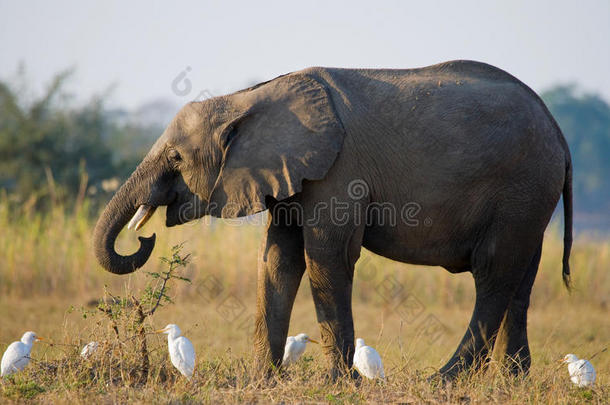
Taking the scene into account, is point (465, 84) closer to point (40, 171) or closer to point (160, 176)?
point (160, 176)

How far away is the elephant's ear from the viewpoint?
5195mm

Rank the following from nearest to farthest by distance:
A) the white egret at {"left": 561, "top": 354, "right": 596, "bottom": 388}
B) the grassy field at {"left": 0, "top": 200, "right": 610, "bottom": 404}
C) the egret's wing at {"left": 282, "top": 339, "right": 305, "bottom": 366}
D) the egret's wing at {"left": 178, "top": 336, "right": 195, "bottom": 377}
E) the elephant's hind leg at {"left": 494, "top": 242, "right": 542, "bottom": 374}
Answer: the egret's wing at {"left": 178, "top": 336, "right": 195, "bottom": 377} → the white egret at {"left": 561, "top": 354, "right": 596, "bottom": 388} → the elephant's hind leg at {"left": 494, "top": 242, "right": 542, "bottom": 374} → the egret's wing at {"left": 282, "top": 339, "right": 305, "bottom": 366} → the grassy field at {"left": 0, "top": 200, "right": 610, "bottom": 404}

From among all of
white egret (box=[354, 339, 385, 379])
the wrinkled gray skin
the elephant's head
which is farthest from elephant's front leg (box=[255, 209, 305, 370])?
white egret (box=[354, 339, 385, 379])

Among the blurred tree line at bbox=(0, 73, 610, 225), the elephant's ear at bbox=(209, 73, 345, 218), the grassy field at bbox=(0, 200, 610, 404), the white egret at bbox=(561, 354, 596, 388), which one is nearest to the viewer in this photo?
the elephant's ear at bbox=(209, 73, 345, 218)

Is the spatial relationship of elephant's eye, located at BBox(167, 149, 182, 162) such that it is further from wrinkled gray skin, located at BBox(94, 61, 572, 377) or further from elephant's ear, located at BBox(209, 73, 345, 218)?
elephant's ear, located at BBox(209, 73, 345, 218)

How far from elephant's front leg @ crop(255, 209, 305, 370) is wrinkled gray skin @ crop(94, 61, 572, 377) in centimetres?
16

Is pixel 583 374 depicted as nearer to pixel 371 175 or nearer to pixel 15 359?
pixel 371 175

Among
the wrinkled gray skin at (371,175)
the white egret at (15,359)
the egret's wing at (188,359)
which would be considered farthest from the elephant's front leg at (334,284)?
the white egret at (15,359)

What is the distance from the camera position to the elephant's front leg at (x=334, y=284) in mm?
5219

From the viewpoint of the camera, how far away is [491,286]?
5512mm

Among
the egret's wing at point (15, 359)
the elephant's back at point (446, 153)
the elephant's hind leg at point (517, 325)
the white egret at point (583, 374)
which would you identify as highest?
the elephant's back at point (446, 153)

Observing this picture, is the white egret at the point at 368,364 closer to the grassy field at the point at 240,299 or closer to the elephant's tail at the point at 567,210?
the grassy field at the point at 240,299

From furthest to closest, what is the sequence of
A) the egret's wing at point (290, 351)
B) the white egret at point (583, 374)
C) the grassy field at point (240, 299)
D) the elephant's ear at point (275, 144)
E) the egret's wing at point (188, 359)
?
the grassy field at point (240, 299)
the egret's wing at point (290, 351)
the white egret at point (583, 374)
the egret's wing at point (188, 359)
the elephant's ear at point (275, 144)

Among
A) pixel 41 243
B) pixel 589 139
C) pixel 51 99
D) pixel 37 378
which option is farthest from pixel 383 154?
pixel 589 139
